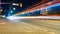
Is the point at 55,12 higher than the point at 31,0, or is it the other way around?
the point at 31,0

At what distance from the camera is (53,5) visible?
62.8 m

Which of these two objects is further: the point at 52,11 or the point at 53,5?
the point at 52,11

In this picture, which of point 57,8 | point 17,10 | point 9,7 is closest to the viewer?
point 57,8

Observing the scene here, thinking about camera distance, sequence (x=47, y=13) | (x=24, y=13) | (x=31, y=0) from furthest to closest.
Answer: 1. (x=24, y=13)
2. (x=31, y=0)
3. (x=47, y=13)

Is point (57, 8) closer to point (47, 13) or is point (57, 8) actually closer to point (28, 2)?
point (47, 13)

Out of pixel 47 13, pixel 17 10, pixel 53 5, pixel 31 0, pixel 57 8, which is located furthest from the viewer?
pixel 17 10

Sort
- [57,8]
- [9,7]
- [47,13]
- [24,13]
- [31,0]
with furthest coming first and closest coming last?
[9,7] → [24,13] → [31,0] → [47,13] → [57,8]

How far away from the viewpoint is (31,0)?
94.7 m

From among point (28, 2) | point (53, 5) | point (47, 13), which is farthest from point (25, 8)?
point (53, 5)

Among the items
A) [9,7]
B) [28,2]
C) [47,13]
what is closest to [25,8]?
[9,7]

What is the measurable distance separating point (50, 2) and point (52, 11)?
3630 mm

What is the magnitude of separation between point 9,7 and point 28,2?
18460 millimetres

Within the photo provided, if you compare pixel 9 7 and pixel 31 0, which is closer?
pixel 31 0

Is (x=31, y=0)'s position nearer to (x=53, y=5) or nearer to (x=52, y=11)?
(x=52, y=11)
